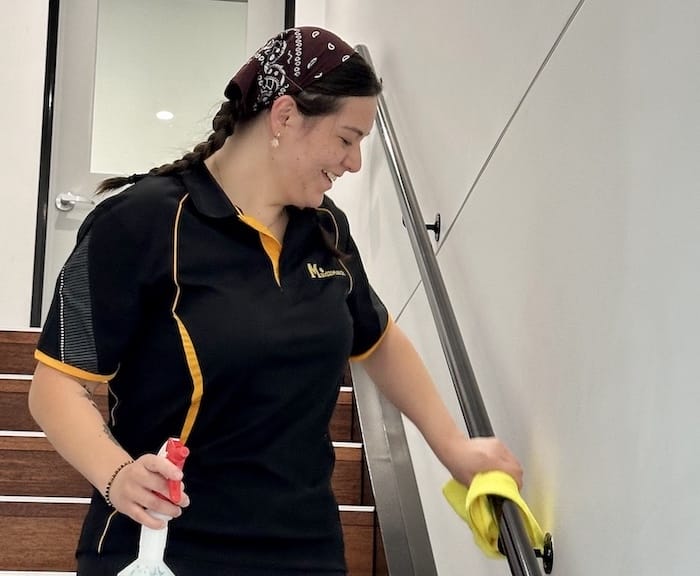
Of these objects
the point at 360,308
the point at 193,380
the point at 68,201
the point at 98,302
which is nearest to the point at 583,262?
the point at 360,308

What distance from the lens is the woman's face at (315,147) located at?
159cm

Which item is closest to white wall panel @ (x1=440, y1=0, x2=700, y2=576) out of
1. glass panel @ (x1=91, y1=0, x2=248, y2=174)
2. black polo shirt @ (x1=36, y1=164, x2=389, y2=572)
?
black polo shirt @ (x1=36, y1=164, x2=389, y2=572)

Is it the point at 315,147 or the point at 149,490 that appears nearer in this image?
the point at 149,490

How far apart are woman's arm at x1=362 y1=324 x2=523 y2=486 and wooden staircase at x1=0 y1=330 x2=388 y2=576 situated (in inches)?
39.4

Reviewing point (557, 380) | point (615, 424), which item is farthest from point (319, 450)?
point (615, 424)

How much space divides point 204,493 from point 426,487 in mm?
1068

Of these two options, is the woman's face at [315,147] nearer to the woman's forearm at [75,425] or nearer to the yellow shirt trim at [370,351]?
the yellow shirt trim at [370,351]

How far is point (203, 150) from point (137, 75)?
12.5 ft

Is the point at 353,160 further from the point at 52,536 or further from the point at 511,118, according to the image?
the point at 52,536

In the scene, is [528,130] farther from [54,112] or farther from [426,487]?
[54,112]

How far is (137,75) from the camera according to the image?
17.3ft

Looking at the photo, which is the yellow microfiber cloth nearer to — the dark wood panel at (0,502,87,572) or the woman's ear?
the woman's ear

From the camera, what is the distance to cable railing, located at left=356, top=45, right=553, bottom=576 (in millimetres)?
1343

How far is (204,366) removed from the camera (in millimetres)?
1444
